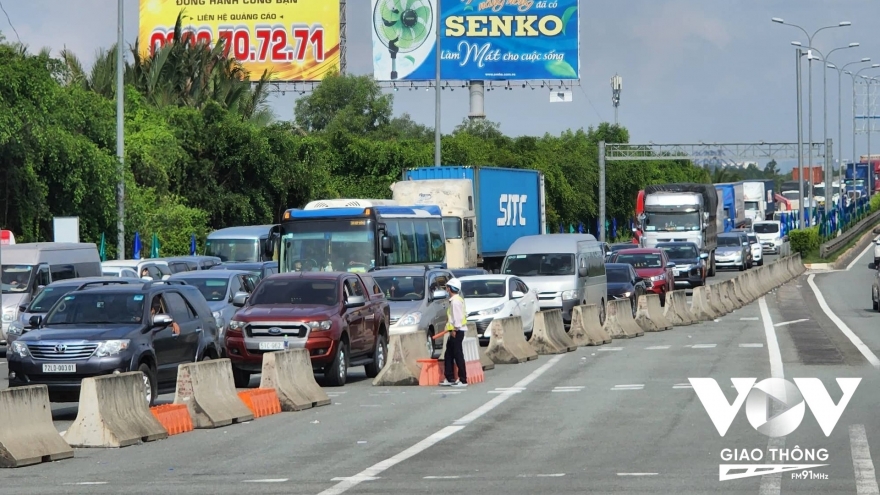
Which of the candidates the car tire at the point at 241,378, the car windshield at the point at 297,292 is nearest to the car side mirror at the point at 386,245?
the car windshield at the point at 297,292

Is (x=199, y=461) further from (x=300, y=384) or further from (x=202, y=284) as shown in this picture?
(x=202, y=284)

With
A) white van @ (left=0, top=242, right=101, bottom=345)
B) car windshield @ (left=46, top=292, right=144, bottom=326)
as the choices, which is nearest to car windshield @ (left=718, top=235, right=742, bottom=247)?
white van @ (left=0, top=242, right=101, bottom=345)

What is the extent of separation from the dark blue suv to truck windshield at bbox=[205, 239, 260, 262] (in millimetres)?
20475

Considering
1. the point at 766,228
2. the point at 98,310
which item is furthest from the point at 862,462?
the point at 766,228

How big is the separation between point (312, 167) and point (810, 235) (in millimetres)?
27466

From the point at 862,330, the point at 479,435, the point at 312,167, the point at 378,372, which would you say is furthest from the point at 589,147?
the point at 479,435

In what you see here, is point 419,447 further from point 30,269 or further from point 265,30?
point 265,30

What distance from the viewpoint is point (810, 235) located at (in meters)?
73.6

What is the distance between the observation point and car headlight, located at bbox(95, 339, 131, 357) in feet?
57.4

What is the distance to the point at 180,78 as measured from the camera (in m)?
60.4

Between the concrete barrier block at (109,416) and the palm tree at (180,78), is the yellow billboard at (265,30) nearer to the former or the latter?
the palm tree at (180,78)

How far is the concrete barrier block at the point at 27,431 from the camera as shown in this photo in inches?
515

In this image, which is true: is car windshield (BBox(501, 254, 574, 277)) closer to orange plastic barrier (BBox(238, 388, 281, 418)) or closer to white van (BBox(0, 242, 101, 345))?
white van (BBox(0, 242, 101, 345))

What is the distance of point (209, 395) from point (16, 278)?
47.8 feet
